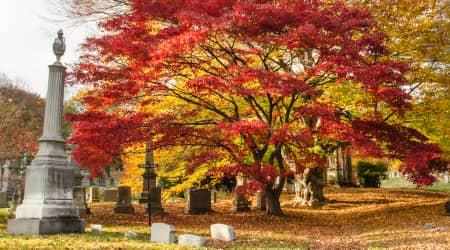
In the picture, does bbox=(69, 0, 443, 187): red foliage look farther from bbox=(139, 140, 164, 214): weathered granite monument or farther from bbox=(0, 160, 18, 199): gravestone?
bbox=(0, 160, 18, 199): gravestone

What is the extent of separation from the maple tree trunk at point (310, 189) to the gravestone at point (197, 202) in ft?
13.5

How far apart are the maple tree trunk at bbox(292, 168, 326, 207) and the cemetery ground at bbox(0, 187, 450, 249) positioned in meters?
0.65

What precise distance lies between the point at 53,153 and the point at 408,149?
9.40 metres

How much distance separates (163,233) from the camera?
9828 millimetres

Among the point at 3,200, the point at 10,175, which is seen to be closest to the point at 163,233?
the point at 10,175

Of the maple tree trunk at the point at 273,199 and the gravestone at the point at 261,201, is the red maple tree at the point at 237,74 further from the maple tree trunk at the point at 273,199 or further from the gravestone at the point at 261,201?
the gravestone at the point at 261,201

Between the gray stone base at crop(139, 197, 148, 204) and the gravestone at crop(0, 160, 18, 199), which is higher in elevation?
the gravestone at crop(0, 160, 18, 199)

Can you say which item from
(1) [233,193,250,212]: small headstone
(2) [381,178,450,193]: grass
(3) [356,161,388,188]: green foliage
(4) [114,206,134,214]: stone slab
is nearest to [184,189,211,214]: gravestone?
(1) [233,193,250,212]: small headstone

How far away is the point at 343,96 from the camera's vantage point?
16109mm

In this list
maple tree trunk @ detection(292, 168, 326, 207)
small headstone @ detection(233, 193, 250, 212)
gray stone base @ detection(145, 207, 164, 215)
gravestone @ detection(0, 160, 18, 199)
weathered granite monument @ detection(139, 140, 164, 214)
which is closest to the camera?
gray stone base @ detection(145, 207, 164, 215)

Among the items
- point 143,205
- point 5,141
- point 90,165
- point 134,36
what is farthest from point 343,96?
point 5,141

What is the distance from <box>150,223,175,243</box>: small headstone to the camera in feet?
31.9

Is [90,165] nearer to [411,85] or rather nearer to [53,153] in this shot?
[53,153]

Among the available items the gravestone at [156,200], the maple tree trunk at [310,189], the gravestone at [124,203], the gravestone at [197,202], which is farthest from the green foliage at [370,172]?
the gravestone at [124,203]
